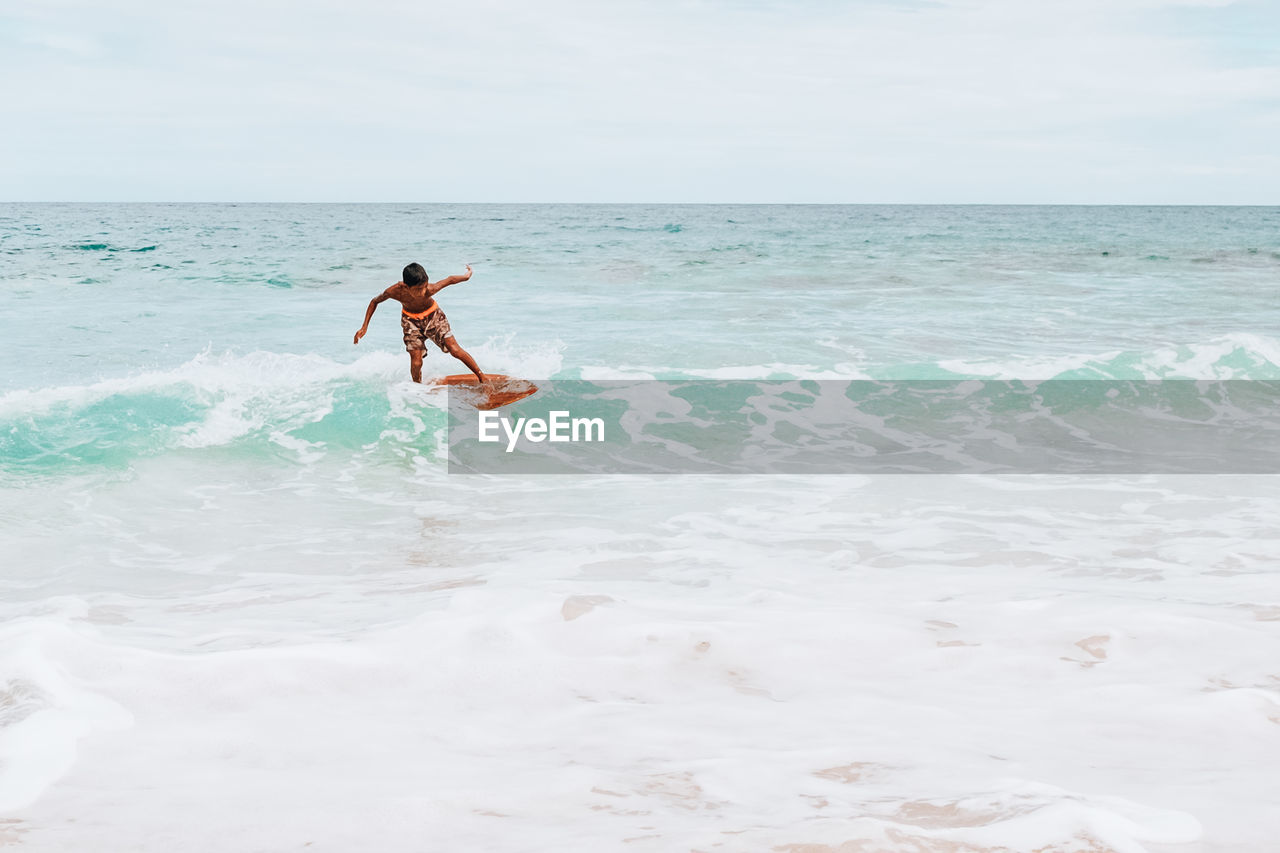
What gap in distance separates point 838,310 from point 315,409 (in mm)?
11157

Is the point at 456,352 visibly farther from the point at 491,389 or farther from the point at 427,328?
the point at 491,389

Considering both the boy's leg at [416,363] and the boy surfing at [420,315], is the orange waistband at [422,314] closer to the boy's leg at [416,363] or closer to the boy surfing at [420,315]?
the boy surfing at [420,315]

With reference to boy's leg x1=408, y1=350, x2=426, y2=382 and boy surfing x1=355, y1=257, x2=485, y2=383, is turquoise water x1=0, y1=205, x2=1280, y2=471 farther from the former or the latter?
boy surfing x1=355, y1=257, x2=485, y2=383

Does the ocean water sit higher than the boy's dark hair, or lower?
lower

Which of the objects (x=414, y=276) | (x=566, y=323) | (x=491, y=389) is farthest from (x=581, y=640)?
(x=566, y=323)

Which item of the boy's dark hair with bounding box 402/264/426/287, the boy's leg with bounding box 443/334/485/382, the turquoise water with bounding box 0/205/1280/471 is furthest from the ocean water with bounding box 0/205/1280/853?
the boy's dark hair with bounding box 402/264/426/287

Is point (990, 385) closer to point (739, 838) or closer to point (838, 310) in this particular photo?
point (838, 310)

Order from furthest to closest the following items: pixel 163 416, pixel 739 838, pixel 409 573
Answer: pixel 163 416
pixel 409 573
pixel 739 838

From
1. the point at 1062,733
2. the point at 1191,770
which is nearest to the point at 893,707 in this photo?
the point at 1062,733

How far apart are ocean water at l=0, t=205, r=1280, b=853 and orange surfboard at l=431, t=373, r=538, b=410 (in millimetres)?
458

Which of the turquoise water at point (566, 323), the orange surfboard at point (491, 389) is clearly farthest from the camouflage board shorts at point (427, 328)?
the turquoise water at point (566, 323)

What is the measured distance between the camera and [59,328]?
1561cm

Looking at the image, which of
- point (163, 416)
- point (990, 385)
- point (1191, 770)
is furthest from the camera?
point (990, 385)

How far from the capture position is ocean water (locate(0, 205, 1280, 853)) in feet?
8.88
